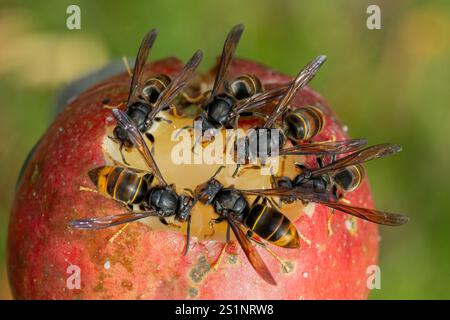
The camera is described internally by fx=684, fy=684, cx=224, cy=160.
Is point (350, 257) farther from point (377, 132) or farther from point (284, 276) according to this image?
point (377, 132)

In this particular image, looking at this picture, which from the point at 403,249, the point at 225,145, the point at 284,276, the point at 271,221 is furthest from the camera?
the point at 403,249

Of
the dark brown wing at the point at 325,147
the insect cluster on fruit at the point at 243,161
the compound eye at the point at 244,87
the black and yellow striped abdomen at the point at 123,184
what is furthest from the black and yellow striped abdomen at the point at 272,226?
the compound eye at the point at 244,87

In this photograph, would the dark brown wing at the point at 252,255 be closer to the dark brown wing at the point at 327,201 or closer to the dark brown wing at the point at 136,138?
the dark brown wing at the point at 327,201

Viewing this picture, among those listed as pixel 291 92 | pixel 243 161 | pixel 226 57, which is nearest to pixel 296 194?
pixel 243 161

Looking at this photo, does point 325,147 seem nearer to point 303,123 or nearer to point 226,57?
point 303,123

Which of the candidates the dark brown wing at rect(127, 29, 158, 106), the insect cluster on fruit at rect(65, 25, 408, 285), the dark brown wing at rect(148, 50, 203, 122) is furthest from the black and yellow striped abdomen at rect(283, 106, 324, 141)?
the dark brown wing at rect(127, 29, 158, 106)
